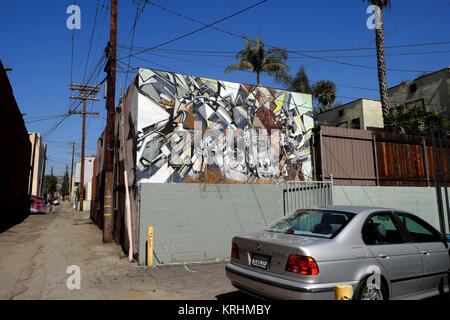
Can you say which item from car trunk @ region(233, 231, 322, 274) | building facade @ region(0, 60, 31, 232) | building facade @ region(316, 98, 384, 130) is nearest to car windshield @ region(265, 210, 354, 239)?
car trunk @ region(233, 231, 322, 274)

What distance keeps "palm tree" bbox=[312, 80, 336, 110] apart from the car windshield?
28.9m

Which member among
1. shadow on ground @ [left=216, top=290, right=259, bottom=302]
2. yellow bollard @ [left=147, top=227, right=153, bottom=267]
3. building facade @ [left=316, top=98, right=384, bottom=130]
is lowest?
shadow on ground @ [left=216, top=290, right=259, bottom=302]

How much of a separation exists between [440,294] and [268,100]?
8065 millimetres

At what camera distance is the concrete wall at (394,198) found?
35.8ft

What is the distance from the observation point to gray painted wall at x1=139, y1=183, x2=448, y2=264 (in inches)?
320

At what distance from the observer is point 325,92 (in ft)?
104

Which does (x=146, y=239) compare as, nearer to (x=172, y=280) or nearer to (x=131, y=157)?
(x=172, y=280)

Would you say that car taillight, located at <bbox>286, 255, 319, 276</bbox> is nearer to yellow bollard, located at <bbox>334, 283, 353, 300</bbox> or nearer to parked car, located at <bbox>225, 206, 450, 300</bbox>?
parked car, located at <bbox>225, 206, 450, 300</bbox>

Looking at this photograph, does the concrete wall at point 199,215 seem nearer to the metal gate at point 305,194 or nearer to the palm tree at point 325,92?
the metal gate at point 305,194

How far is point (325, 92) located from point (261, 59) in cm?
1501

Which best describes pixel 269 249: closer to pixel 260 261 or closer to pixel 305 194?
pixel 260 261

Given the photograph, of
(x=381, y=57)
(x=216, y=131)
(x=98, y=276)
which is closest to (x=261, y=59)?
(x=381, y=57)
